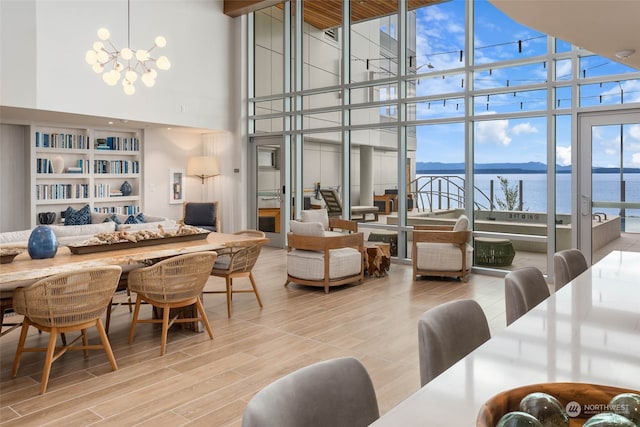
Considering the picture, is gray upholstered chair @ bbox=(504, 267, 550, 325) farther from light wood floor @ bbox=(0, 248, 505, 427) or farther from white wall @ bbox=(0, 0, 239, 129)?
white wall @ bbox=(0, 0, 239, 129)

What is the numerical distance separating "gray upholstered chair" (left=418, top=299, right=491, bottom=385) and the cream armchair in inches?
162

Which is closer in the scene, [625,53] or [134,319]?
[625,53]

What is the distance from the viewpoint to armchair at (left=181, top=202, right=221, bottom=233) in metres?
9.67

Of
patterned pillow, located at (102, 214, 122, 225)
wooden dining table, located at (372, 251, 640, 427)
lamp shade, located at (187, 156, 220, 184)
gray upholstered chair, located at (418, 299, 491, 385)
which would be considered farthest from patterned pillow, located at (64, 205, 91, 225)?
wooden dining table, located at (372, 251, 640, 427)

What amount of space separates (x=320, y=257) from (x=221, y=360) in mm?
2563

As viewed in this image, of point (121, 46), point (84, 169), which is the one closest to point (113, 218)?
point (84, 169)

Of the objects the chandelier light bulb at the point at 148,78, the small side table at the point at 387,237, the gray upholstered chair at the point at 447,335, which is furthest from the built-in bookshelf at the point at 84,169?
the gray upholstered chair at the point at 447,335

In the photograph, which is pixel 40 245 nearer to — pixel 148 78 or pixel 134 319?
pixel 134 319

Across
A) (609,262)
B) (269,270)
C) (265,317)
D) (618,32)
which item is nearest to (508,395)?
(618,32)

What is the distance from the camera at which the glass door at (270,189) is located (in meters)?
9.82

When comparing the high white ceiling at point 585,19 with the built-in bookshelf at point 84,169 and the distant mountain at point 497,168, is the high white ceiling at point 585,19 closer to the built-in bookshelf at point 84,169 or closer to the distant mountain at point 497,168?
the distant mountain at point 497,168

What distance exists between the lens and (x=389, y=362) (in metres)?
→ 3.69

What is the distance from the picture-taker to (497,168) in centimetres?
723

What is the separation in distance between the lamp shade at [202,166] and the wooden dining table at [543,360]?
8551mm
